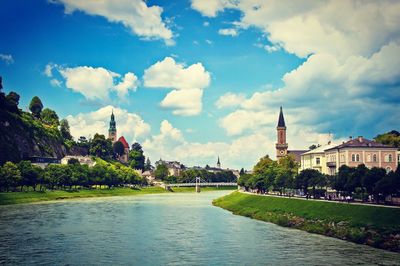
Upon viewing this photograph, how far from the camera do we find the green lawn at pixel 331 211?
4920 cm

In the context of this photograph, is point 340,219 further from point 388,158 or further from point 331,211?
point 388,158

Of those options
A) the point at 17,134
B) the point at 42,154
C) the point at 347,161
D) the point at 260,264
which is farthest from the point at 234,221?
the point at 42,154

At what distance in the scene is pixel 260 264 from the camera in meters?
38.2

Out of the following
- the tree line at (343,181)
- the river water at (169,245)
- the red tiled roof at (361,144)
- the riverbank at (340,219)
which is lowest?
the river water at (169,245)

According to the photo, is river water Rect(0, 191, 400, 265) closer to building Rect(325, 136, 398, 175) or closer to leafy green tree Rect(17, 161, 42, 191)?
building Rect(325, 136, 398, 175)

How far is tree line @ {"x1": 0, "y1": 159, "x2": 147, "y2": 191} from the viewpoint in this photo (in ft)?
389

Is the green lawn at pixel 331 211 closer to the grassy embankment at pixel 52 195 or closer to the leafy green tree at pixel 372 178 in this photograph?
the leafy green tree at pixel 372 178

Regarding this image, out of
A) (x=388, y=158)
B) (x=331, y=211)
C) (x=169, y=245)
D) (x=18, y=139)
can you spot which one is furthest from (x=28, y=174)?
(x=388, y=158)

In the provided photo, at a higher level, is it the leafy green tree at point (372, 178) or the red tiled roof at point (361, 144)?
the red tiled roof at point (361, 144)

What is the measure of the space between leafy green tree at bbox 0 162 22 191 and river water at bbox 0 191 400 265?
4872 cm

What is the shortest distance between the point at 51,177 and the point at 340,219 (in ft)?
349

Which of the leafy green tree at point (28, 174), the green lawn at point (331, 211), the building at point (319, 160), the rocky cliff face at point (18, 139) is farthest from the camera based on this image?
the rocky cliff face at point (18, 139)

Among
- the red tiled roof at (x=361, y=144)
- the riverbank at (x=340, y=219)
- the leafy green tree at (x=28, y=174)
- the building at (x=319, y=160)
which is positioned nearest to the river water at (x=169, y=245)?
the riverbank at (x=340, y=219)

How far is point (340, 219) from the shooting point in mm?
55688
